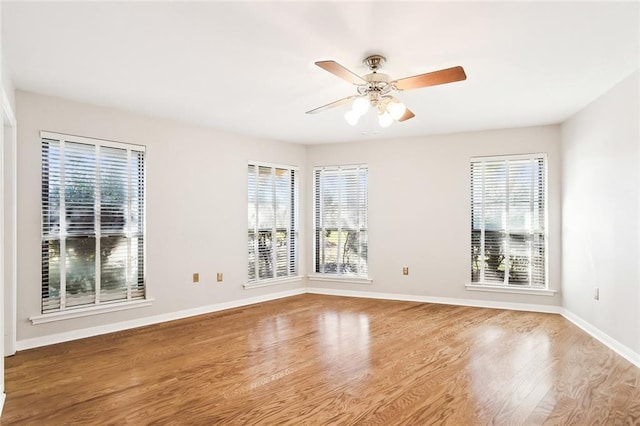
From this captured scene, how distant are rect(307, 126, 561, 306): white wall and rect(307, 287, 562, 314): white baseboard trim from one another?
0.16 feet

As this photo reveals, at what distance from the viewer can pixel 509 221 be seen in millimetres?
5277

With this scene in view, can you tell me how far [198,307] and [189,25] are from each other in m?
3.63

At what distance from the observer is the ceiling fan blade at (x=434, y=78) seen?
2504 mm

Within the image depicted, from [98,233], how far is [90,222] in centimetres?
14

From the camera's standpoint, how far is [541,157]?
511cm

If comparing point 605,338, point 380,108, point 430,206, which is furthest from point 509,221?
point 380,108

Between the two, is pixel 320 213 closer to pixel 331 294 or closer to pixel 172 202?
pixel 331 294

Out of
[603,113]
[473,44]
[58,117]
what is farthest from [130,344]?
[603,113]

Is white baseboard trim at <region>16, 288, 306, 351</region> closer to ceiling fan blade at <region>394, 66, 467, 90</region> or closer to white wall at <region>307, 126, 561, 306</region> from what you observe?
white wall at <region>307, 126, 561, 306</region>

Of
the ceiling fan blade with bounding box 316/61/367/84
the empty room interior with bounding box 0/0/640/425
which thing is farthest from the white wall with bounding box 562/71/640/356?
the ceiling fan blade with bounding box 316/61/367/84

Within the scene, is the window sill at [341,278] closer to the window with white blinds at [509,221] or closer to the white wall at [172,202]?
the white wall at [172,202]

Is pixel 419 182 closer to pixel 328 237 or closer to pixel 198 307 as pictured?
pixel 328 237

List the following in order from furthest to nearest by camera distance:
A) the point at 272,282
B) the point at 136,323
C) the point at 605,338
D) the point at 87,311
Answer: the point at 272,282 < the point at 136,323 < the point at 87,311 < the point at 605,338

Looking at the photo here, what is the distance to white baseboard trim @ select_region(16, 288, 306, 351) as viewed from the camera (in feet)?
12.2
